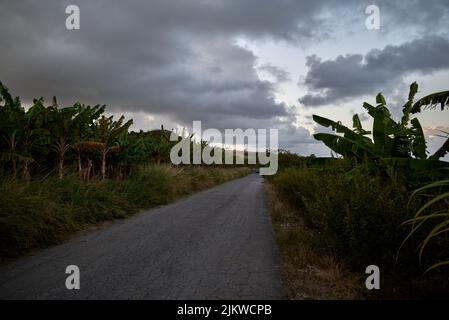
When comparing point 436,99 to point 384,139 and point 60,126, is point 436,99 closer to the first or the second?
point 384,139

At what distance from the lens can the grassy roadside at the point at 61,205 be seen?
5574 millimetres

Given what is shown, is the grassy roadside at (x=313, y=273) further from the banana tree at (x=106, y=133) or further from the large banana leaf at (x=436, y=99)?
the banana tree at (x=106, y=133)

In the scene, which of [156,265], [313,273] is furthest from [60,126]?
[313,273]

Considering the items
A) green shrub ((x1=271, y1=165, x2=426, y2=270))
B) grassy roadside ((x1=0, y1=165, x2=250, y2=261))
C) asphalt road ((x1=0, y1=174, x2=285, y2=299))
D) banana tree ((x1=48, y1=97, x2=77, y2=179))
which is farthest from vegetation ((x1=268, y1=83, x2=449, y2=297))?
banana tree ((x1=48, y1=97, x2=77, y2=179))

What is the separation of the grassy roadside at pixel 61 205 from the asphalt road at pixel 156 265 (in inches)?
16.5

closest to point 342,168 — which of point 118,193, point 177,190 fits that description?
point 118,193

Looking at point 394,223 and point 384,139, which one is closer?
point 394,223

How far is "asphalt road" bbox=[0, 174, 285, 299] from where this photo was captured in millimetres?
4062

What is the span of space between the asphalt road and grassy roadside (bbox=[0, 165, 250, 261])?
419 mm

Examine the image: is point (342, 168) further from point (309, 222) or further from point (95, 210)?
point (95, 210)

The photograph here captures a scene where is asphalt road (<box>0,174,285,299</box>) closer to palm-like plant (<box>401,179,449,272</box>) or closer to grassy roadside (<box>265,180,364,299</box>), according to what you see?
grassy roadside (<box>265,180,364,299</box>)

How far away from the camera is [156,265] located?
16.8ft

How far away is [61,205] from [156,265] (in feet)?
11.7
